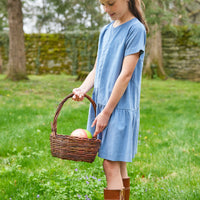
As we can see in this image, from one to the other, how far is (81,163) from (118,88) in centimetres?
170

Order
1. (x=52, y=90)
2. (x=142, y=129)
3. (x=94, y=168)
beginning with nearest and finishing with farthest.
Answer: (x=94, y=168) < (x=142, y=129) < (x=52, y=90)

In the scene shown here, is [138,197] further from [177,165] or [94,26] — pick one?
[94,26]

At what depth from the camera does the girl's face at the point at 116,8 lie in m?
1.91

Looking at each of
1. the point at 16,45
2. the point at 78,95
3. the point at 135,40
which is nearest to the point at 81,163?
the point at 78,95

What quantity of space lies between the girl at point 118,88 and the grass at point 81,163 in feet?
2.57

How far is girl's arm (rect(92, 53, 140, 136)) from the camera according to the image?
191cm

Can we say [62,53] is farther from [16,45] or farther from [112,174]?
[112,174]

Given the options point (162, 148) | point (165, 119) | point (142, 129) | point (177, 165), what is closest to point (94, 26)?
point (165, 119)

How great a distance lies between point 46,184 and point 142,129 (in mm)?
2620

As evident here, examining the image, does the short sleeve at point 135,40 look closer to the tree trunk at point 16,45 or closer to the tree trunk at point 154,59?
the tree trunk at point 16,45

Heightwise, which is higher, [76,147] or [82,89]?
[82,89]

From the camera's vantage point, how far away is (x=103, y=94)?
2.07 m

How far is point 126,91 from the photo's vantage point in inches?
78.2

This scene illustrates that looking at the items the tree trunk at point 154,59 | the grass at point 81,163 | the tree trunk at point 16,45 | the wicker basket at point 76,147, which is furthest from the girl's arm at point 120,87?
the tree trunk at point 154,59
